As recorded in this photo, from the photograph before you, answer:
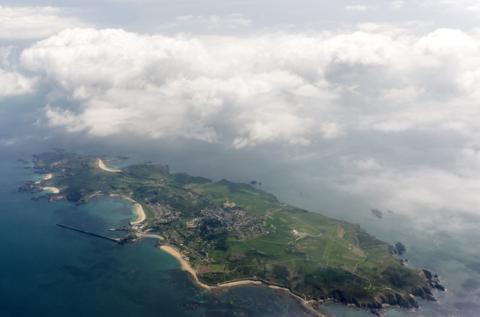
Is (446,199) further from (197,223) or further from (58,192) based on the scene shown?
(58,192)

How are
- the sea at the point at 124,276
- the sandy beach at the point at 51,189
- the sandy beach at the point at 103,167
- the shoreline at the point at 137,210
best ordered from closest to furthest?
the sea at the point at 124,276 → the shoreline at the point at 137,210 → the sandy beach at the point at 51,189 → the sandy beach at the point at 103,167

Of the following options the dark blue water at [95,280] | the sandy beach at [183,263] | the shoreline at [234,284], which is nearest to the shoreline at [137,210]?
the dark blue water at [95,280]

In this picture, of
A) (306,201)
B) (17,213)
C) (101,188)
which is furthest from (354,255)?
(17,213)

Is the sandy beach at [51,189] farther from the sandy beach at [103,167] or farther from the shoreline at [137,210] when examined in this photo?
the sandy beach at [103,167]

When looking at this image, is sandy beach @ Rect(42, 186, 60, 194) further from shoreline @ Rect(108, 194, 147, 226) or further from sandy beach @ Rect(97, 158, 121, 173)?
sandy beach @ Rect(97, 158, 121, 173)

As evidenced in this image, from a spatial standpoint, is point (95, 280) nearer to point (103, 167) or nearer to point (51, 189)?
point (51, 189)

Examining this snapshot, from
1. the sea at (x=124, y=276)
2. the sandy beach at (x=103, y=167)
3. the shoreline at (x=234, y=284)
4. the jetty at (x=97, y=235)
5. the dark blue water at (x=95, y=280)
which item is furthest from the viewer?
the sandy beach at (x=103, y=167)
